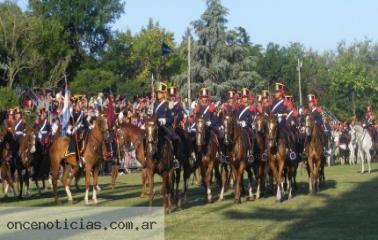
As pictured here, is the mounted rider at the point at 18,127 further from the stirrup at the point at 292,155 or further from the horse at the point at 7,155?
the stirrup at the point at 292,155

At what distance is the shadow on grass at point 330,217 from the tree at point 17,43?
43193 mm

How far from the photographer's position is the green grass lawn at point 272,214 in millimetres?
16000

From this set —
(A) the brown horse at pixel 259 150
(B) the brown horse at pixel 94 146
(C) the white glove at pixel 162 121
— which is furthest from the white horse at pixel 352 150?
(C) the white glove at pixel 162 121

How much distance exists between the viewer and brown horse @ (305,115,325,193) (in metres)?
25.2

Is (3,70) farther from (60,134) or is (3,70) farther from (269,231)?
(269,231)

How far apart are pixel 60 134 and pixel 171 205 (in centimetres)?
504

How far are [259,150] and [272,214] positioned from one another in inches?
192

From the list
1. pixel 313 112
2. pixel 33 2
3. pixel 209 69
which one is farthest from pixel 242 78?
pixel 313 112

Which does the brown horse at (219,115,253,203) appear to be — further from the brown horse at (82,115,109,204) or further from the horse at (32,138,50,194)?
the horse at (32,138,50,194)

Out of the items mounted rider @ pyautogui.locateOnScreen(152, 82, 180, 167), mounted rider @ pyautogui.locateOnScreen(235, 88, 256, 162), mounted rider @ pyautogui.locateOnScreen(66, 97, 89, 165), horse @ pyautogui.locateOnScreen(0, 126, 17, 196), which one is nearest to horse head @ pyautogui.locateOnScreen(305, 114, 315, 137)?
mounted rider @ pyautogui.locateOnScreen(235, 88, 256, 162)

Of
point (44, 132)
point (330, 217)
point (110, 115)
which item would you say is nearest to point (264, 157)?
point (110, 115)

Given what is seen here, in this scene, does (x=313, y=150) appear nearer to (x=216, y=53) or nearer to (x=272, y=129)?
(x=272, y=129)

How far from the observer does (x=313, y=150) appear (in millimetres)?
25422

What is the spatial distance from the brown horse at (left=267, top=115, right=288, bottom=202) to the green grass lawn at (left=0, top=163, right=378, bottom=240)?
84 centimetres
